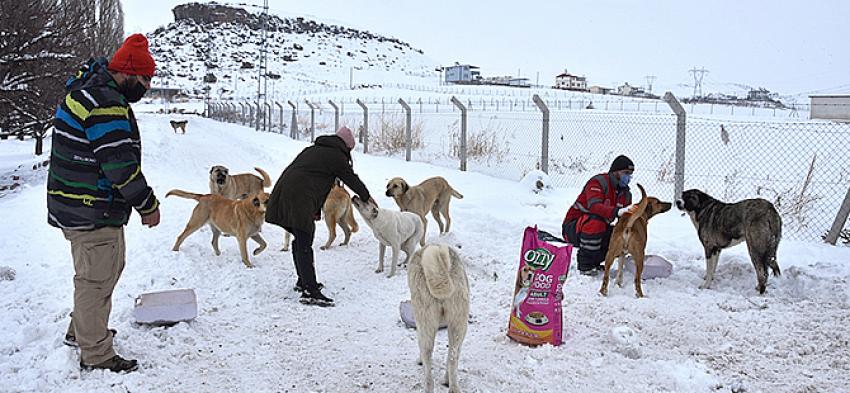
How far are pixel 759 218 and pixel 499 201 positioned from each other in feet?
16.8

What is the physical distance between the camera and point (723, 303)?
19.4ft

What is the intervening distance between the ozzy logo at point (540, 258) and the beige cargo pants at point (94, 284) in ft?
10.1

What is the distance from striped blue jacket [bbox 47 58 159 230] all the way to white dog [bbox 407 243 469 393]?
191 centimetres

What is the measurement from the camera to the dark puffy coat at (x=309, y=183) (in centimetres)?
603

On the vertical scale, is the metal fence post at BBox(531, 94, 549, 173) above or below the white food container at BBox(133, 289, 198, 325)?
above

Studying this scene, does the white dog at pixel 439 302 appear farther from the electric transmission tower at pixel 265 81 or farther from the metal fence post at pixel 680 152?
the electric transmission tower at pixel 265 81

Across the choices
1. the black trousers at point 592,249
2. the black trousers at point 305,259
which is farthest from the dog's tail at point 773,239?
the black trousers at point 305,259

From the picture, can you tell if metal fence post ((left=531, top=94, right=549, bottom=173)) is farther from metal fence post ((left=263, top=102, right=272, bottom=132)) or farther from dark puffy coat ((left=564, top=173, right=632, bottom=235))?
metal fence post ((left=263, top=102, right=272, bottom=132))

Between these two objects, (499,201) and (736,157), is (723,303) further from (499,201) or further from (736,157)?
(736,157)

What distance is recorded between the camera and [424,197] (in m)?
8.59

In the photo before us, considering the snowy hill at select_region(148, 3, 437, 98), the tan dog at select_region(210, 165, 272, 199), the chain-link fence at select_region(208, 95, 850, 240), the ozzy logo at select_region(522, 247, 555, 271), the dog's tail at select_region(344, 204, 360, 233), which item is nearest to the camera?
the ozzy logo at select_region(522, 247, 555, 271)

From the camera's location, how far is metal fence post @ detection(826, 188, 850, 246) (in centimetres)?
726

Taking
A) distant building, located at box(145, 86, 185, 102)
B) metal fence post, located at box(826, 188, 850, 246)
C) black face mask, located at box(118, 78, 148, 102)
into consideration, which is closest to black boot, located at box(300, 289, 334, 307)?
black face mask, located at box(118, 78, 148, 102)

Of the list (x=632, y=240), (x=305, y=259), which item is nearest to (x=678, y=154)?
(x=632, y=240)
